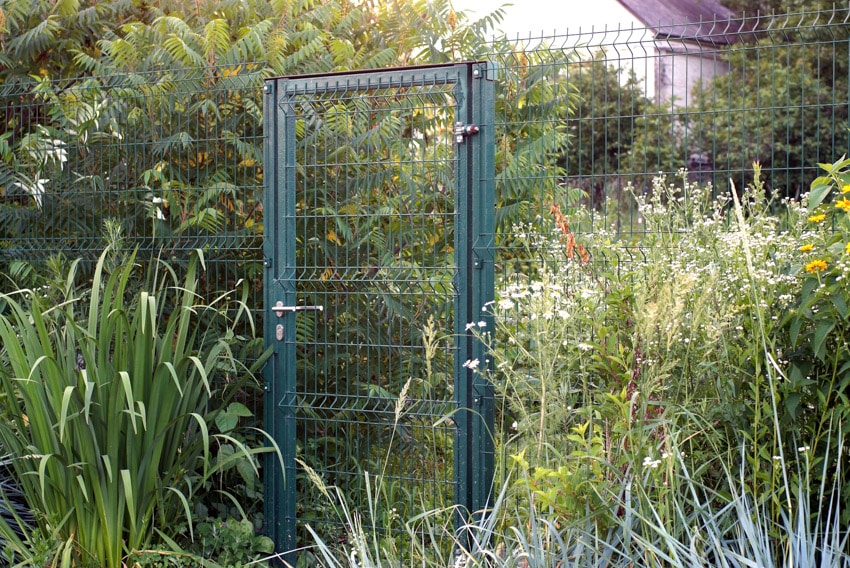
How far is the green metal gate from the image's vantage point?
412 cm

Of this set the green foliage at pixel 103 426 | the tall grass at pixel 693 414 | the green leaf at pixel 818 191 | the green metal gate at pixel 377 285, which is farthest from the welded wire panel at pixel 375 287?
the green leaf at pixel 818 191

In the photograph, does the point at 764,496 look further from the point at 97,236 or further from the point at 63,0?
the point at 63,0

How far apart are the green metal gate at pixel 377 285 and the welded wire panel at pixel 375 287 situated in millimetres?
10

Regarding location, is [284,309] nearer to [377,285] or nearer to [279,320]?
[279,320]

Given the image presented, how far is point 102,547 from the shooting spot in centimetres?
392

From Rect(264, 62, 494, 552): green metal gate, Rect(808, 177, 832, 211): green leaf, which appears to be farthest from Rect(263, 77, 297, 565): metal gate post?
Rect(808, 177, 832, 211): green leaf

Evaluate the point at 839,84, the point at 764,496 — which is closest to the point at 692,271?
the point at 764,496

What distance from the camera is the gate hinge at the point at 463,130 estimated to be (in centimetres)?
→ 407

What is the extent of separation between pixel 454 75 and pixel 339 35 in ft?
7.70

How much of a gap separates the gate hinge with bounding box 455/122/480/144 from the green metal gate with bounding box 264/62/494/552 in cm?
1

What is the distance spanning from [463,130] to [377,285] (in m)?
0.86

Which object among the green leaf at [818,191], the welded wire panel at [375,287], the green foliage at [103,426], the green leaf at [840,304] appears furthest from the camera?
the welded wire panel at [375,287]

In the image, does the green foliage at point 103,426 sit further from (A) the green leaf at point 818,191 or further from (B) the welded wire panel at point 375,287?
(A) the green leaf at point 818,191

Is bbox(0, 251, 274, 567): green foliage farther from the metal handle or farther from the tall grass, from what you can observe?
the tall grass
